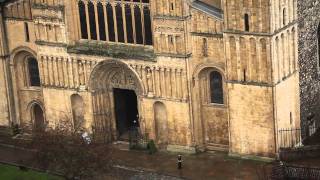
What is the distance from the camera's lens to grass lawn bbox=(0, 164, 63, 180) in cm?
5352

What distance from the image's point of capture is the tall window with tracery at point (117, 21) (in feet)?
184

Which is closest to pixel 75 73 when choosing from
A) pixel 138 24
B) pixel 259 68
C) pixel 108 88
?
pixel 108 88

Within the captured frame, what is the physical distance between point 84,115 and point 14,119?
680 centimetres

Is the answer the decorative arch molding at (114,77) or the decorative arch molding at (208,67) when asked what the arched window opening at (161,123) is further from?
the decorative arch molding at (208,67)

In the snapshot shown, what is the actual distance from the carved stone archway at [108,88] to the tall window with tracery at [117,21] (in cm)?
195

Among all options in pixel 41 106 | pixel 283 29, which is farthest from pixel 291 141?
pixel 41 106

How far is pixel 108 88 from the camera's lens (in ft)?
195

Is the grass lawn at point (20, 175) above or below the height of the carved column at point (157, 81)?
below

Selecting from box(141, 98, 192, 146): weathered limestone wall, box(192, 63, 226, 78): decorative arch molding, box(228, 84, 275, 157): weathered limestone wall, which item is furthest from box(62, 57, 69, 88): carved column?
box(228, 84, 275, 157): weathered limestone wall

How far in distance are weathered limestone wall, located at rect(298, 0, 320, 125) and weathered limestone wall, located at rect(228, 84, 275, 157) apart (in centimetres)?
518

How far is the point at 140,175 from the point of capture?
54.2 m

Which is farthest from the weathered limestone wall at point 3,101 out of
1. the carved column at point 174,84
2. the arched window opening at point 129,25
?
the carved column at point 174,84

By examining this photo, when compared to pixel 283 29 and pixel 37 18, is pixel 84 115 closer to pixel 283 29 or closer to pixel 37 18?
pixel 37 18

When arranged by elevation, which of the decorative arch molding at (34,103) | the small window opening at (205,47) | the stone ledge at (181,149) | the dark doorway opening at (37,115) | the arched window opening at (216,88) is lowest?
the stone ledge at (181,149)
